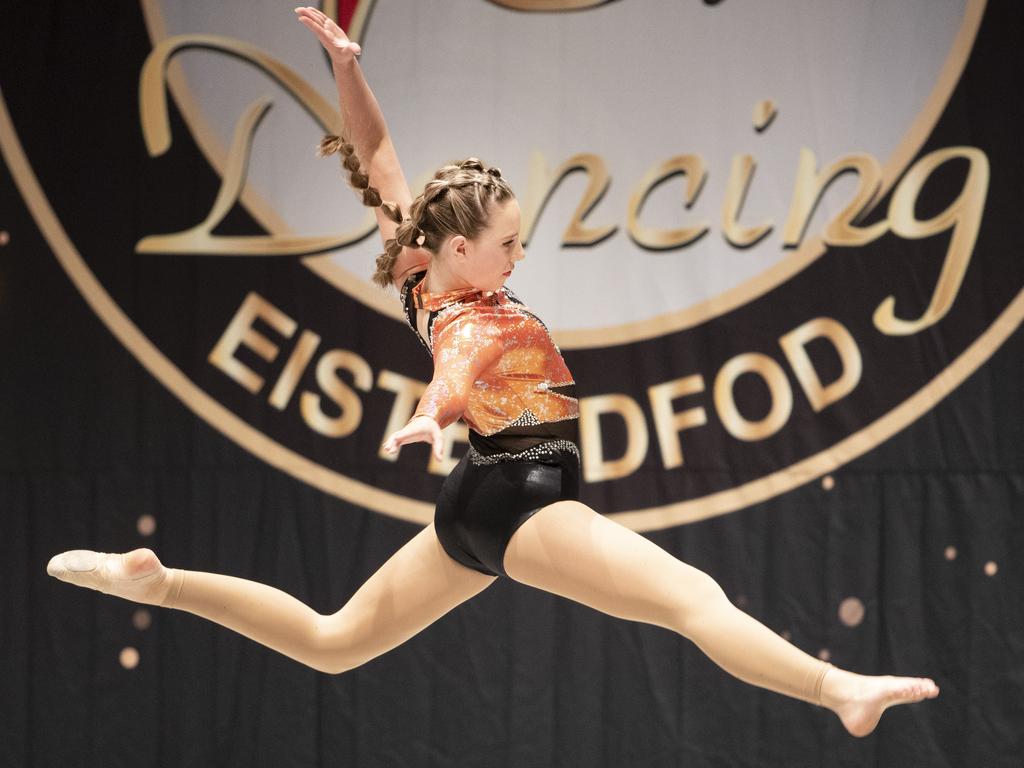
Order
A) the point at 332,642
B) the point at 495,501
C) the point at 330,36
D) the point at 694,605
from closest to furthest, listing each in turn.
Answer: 1. the point at 694,605
2. the point at 495,501
3. the point at 332,642
4. the point at 330,36

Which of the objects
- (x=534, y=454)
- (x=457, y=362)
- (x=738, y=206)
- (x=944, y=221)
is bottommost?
(x=534, y=454)

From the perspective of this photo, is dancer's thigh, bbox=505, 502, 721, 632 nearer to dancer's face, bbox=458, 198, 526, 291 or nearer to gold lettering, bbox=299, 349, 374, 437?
dancer's face, bbox=458, 198, 526, 291

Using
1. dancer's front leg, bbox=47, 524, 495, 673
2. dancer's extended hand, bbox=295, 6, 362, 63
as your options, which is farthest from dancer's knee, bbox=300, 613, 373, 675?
dancer's extended hand, bbox=295, 6, 362, 63

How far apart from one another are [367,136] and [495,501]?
821mm

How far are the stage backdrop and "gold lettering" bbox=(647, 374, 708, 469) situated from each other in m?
0.01

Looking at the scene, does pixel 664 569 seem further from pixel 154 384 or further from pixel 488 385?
→ pixel 154 384

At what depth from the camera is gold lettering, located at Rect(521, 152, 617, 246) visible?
382 centimetres

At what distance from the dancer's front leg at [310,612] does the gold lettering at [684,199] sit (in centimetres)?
167

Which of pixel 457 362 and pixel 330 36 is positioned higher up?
pixel 330 36

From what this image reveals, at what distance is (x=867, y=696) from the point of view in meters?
1.95

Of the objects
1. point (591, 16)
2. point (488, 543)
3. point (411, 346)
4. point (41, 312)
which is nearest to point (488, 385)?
point (488, 543)

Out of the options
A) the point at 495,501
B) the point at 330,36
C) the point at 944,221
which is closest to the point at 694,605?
the point at 495,501

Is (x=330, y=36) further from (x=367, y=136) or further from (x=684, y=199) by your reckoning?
(x=684, y=199)

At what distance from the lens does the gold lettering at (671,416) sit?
387cm
